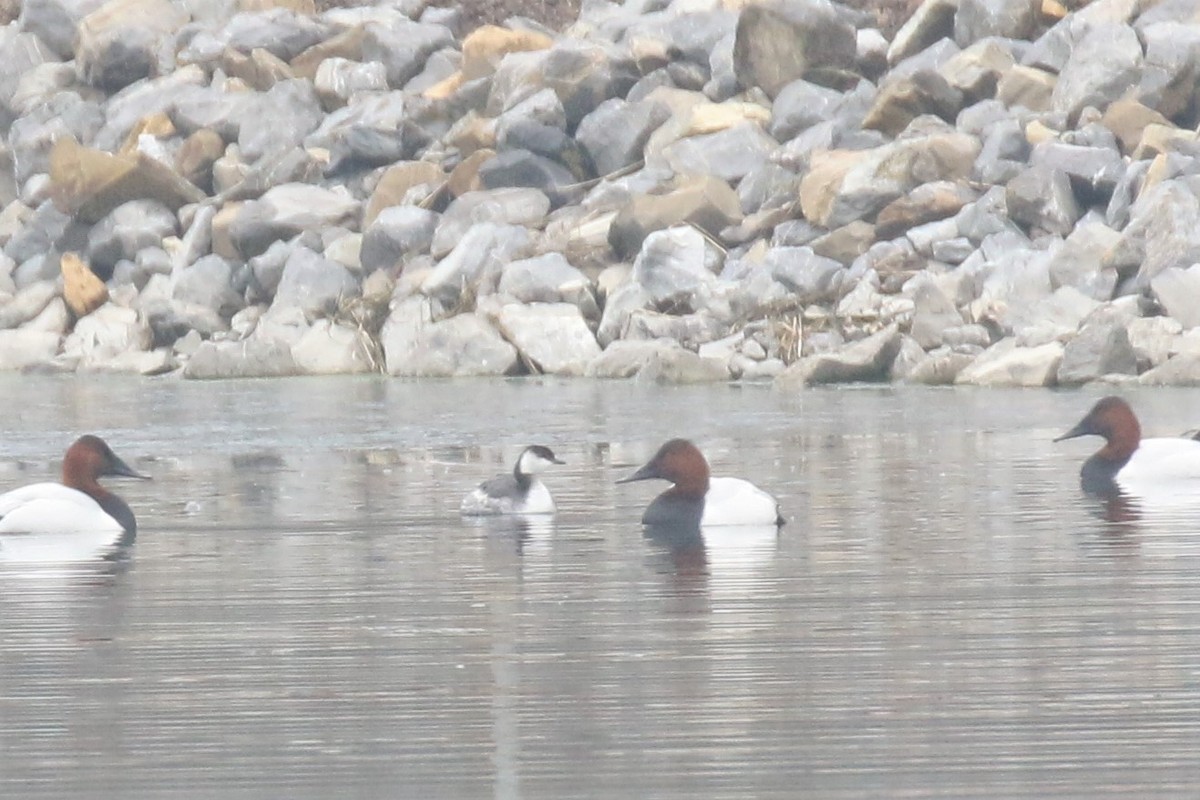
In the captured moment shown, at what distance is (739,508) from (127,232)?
20508 millimetres

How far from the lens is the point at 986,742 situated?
6.75 m

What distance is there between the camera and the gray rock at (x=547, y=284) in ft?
85.7

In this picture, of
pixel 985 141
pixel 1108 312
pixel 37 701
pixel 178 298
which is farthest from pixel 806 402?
pixel 37 701

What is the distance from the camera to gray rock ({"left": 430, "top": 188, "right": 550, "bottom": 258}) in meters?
28.6

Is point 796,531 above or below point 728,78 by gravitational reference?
below

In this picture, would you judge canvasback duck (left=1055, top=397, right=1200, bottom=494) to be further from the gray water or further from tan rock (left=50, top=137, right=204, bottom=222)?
tan rock (left=50, top=137, right=204, bottom=222)

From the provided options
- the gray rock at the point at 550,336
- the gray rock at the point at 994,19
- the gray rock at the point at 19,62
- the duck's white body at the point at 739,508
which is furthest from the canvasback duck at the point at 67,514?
the gray rock at the point at 19,62

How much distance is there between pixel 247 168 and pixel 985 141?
10.1 meters

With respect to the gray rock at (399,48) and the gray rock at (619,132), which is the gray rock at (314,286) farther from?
the gray rock at (399,48)

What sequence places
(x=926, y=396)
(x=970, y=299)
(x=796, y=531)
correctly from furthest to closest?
(x=970, y=299)
(x=926, y=396)
(x=796, y=531)

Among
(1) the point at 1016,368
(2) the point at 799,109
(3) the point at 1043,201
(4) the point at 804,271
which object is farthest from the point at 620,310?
(1) the point at 1016,368

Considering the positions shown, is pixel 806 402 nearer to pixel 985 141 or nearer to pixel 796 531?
pixel 985 141

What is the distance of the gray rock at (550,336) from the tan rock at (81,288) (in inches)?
270

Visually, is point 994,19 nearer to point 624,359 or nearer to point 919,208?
point 919,208
